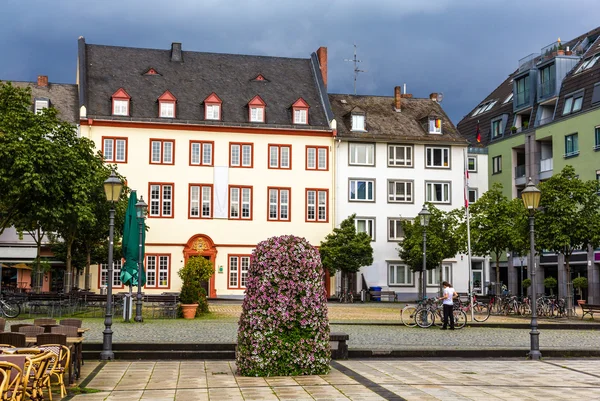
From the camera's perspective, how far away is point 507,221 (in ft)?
121

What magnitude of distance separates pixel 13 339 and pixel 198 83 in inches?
1653

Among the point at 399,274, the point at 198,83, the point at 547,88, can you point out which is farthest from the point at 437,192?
the point at 198,83

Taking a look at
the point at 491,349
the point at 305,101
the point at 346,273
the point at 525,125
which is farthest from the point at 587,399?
the point at 525,125

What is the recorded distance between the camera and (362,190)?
2089 inches

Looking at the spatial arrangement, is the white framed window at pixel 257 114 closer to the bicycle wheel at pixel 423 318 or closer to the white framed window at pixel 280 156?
the white framed window at pixel 280 156

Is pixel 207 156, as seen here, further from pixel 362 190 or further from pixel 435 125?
pixel 435 125

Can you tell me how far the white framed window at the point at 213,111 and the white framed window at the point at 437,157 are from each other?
13991mm

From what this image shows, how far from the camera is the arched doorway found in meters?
49.4

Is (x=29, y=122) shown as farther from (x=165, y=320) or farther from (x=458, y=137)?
(x=458, y=137)

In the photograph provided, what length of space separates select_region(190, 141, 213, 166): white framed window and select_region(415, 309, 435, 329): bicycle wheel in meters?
25.9

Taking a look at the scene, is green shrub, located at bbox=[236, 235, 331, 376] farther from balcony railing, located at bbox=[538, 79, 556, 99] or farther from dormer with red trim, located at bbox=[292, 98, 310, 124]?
balcony railing, located at bbox=[538, 79, 556, 99]

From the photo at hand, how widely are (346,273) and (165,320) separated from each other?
23715 mm

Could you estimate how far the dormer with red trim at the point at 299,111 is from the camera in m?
52.2

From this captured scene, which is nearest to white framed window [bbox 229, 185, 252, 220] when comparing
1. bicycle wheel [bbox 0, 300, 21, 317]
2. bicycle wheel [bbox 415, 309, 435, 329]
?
bicycle wheel [bbox 0, 300, 21, 317]
